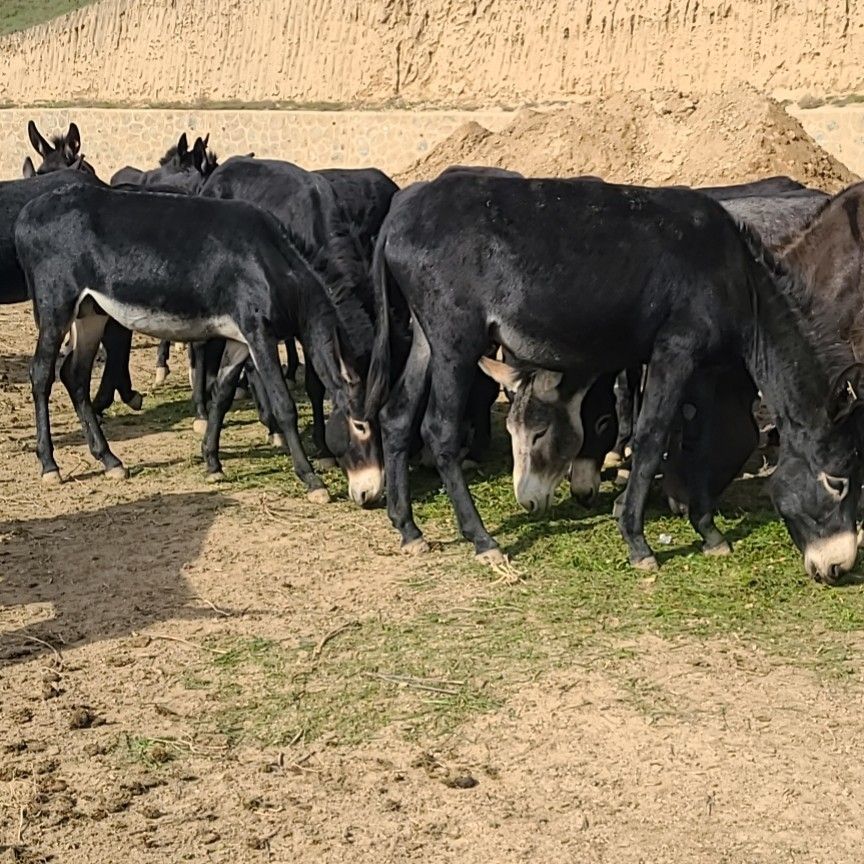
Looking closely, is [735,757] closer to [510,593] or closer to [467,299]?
[510,593]

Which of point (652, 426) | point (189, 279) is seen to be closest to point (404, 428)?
point (652, 426)

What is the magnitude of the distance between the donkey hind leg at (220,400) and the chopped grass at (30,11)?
36.3 m

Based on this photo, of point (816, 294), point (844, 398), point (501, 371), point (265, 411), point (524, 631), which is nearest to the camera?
point (524, 631)

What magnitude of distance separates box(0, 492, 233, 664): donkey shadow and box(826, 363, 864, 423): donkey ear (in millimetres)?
3391

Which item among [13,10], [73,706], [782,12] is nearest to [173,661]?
[73,706]

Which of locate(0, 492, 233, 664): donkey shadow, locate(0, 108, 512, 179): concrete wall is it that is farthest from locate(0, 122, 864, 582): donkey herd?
locate(0, 108, 512, 179): concrete wall

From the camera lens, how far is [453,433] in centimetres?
738

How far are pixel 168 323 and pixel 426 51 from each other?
24.1 m

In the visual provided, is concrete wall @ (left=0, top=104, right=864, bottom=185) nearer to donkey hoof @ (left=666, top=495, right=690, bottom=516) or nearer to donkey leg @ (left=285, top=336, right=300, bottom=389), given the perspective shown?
donkey leg @ (left=285, top=336, right=300, bottom=389)

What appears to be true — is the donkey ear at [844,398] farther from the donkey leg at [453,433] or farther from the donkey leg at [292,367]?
the donkey leg at [292,367]

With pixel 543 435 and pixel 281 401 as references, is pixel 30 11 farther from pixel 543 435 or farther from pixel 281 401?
pixel 543 435

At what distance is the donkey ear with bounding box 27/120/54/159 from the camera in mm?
13773

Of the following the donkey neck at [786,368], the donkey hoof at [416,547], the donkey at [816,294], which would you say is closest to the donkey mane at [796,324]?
the donkey neck at [786,368]

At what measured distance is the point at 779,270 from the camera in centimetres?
738
